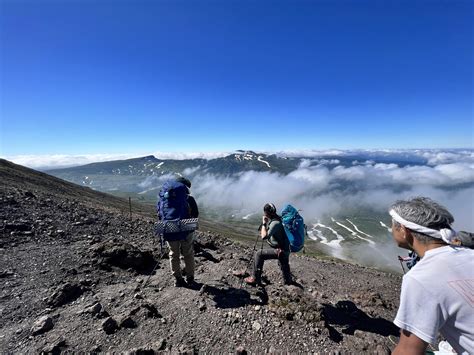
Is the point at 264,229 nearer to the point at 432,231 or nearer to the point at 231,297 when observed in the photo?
the point at 231,297

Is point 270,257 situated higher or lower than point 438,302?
lower

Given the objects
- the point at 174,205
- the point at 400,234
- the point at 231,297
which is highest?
the point at 400,234

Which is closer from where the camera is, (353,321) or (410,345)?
(410,345)

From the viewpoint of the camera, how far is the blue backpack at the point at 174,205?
25.9ft

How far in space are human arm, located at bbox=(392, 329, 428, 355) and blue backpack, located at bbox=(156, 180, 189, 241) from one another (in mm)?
6275

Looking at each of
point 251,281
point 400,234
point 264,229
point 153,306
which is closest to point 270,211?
point 264,229

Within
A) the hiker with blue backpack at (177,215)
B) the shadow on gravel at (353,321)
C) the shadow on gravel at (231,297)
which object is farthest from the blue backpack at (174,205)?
the shadow on gravel at (353,321)

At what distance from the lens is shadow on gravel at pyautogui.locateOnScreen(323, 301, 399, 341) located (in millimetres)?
Answer: 7183

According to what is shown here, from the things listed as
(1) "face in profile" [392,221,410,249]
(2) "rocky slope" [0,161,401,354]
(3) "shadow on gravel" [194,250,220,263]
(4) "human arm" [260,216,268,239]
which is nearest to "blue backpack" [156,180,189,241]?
(2) "rocky slope" [0,161,401,354]

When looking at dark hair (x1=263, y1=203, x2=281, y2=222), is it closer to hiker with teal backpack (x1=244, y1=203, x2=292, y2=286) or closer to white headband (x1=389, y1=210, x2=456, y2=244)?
hiker with teal backpack (x1=244, y1=203, x2=292, y2=286)

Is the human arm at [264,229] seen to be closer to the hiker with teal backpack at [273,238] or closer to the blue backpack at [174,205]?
the hiker with teal backpack at [273,238]

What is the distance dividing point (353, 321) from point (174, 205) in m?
6.19

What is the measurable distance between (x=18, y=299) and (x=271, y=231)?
7301 millimetres

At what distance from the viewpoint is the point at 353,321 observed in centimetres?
763
